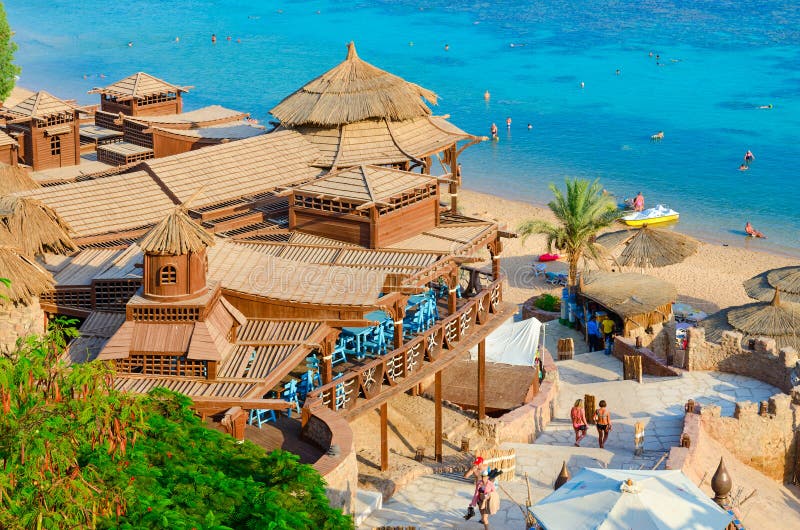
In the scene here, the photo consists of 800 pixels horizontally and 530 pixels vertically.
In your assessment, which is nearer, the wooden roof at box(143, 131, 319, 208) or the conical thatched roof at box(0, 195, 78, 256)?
the conical thatched roof at box(0, 195, 78, 256)

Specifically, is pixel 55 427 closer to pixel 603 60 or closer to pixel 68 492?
pixel 68 492

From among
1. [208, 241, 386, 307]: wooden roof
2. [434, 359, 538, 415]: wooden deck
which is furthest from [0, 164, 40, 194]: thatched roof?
[434, 359, 538, 415]: wooden deck

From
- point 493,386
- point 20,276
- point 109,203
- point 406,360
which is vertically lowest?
point 493,386

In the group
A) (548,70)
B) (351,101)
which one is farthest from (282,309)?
(548,70)

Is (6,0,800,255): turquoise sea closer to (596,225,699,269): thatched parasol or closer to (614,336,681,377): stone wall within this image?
(596,225,699,269): thatched parasol

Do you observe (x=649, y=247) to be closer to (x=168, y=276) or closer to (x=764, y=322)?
(x=764, y=322)

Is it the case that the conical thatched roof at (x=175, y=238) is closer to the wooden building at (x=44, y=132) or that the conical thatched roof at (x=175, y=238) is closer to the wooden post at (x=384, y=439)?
the wooden post at (x=384, y=439)
